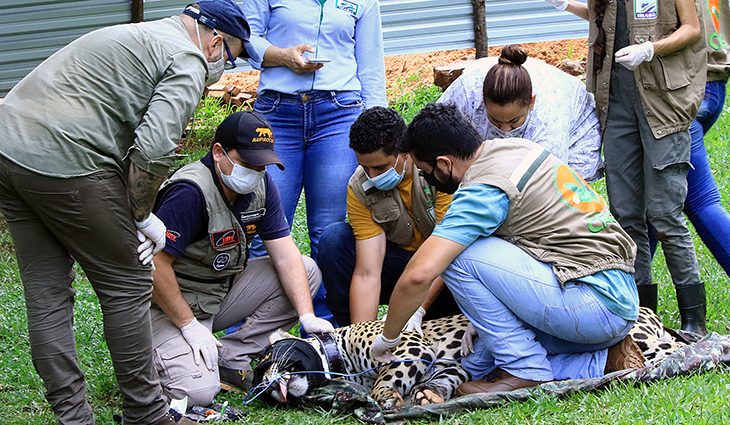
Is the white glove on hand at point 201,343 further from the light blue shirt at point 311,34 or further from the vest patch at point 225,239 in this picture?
the light blue shirt at point 311,34

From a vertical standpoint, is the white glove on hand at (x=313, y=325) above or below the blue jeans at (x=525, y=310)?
below

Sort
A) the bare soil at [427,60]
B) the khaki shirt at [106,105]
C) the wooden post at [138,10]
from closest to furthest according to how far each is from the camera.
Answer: the khaki shirt at [106,105]
the wooden post at [138,10]
the bare soil at [427,60]

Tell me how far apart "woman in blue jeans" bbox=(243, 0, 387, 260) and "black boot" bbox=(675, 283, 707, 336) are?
1.87m

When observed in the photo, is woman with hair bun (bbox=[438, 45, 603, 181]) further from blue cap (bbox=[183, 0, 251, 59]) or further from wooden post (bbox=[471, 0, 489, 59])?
wooden post (bbox=[471, 0, 489, 59])

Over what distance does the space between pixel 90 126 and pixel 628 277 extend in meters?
2.40

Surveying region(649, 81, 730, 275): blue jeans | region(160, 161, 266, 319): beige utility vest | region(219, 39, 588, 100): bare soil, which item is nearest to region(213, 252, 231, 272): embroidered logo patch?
region(160, 161, 266, 319): beige utility vest

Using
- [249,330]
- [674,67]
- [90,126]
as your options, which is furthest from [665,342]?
[90,126]

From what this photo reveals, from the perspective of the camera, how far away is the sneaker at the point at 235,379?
16.3ft

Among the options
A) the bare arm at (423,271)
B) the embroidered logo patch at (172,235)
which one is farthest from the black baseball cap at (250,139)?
the bare arm at (423,271)

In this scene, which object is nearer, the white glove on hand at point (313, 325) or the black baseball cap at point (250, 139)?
the black baseball cap at point (250, 139)

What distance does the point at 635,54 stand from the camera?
4766 mm

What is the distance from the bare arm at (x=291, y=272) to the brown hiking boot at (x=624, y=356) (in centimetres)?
154

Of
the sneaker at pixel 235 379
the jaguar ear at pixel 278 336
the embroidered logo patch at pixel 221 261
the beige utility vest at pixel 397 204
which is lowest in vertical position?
the sneaker at pixel 235 379

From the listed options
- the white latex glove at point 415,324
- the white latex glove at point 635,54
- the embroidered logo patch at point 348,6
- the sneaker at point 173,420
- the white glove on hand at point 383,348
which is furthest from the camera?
the embroidered logo patch at point 348,6
